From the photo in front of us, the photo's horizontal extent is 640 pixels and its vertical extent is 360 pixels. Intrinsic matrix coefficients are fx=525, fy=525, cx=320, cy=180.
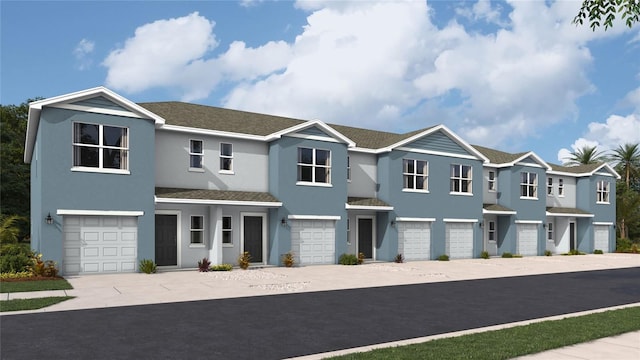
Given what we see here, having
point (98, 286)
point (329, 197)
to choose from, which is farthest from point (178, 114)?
point (98, 286)

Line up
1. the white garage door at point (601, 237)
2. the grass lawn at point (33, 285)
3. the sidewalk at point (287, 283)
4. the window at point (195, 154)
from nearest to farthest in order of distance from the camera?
the sidewalk at point (287, 283) → the grass lawn at point (33, 285) → the window at point (195, 154) → the white garage door at point (601, 237)

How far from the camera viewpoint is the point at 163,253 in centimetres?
2238

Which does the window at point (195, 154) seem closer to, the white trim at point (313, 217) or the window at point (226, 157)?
the window at point (226, 157)

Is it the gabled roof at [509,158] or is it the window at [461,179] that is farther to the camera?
the gabled roof at [509,158]

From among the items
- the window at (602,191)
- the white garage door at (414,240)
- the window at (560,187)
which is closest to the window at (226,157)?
the white garage door at (414,240)

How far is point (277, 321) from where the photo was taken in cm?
1109

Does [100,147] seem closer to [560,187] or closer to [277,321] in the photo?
[277,321]

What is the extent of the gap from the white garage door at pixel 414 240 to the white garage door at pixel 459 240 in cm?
174

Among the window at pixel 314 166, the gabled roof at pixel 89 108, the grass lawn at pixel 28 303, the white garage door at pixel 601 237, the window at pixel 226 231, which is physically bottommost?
the white garage door at pixel 601 237

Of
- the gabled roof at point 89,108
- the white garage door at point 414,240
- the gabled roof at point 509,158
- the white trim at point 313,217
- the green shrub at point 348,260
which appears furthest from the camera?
the gabled roof at point 509,158

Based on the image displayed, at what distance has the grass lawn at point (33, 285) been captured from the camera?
15.5 meters

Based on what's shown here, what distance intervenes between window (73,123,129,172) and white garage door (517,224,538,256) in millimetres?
A: 26566

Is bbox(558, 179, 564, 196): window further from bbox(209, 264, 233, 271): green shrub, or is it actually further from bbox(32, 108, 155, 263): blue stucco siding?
bbox(32, 108, 155, 263): blue stucco siding

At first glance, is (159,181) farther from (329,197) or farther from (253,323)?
(253,323)
